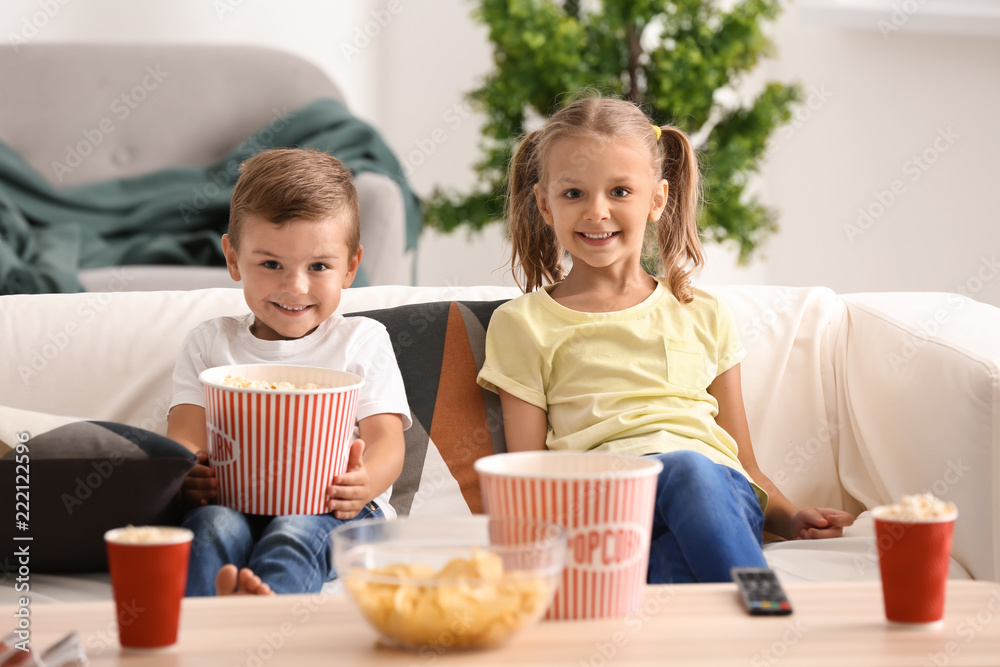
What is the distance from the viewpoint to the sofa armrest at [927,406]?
1156 mm

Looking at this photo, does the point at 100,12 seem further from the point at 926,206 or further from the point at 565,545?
the point at 565,545

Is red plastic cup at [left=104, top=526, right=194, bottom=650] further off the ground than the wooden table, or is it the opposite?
red plastic cup at [left=104, top=526, right=194, bottom=650]

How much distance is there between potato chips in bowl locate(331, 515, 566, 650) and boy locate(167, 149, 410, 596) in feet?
1.59

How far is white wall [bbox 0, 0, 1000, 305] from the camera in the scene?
2.97 meters

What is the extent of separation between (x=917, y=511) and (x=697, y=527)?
0.37 metres

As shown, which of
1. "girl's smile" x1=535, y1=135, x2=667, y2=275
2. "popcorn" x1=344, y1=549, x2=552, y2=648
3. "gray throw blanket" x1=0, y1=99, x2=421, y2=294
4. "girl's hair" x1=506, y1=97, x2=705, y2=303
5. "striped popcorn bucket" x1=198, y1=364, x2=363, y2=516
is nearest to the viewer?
"popcorn" x1=344, y1=549, x2=552, y2=648

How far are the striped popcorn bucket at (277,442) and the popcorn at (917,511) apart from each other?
54 centimetres

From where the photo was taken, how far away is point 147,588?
0.63 metres

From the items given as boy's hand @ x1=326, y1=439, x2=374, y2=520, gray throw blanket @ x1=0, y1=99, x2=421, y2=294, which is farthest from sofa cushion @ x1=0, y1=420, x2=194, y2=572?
gray throw blanket @ x1=0, y1=99, x2=421, y2=294

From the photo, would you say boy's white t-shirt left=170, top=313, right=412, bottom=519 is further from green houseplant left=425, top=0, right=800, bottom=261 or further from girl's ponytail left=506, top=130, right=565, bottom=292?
green houseplant left=425, top=0, right=800, bottom=261

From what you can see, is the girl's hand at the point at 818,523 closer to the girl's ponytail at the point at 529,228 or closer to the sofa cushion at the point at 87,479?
the girl's ponytail at the point at 529,228

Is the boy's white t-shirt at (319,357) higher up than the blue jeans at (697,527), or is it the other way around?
the boy's white t-shirt at (319,357)

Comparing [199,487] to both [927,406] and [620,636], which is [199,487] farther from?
[927,406]

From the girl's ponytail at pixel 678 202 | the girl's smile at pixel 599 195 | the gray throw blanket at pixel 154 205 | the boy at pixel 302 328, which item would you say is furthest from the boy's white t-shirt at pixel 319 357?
the gray throw blanket at pixel 154 205
